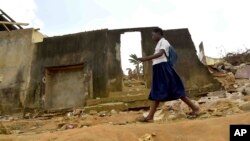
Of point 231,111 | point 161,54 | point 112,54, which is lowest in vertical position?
point 231,111

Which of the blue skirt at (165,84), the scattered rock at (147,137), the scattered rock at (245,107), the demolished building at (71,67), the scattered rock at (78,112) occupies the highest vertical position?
the demolished building at (71,67)

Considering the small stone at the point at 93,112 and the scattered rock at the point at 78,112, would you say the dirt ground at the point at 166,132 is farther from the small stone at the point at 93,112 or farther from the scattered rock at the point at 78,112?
the scattered rock at the point at 78,112

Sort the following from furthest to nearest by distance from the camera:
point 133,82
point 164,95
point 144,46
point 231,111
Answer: point 133,82, point 144,46, point 231,111, point 164,95

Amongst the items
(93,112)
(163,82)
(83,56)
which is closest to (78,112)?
(93,112)

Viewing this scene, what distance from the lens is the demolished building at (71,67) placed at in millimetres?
12836

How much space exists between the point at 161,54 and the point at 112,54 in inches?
268

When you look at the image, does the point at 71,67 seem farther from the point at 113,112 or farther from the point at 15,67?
the point at 113,112

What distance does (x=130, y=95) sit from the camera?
1207 centimetres

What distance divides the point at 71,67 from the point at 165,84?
7.81m

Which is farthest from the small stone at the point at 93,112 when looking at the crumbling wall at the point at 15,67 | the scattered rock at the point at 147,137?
the scattered rock at the point at 147,137

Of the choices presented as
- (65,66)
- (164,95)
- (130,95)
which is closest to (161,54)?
(164,95)

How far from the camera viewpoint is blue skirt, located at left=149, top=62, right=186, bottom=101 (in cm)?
618

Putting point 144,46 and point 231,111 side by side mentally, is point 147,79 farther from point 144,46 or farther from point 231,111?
point 231,111

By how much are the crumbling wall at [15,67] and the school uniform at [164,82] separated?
805 cm
